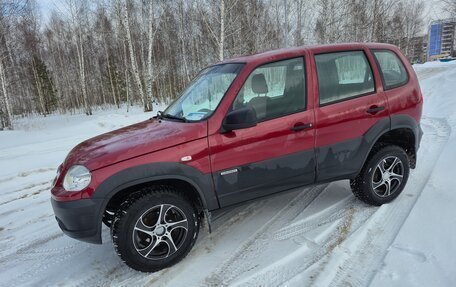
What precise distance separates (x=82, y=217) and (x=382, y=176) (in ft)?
10.8

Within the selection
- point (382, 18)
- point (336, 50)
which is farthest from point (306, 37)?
point (336, 50)

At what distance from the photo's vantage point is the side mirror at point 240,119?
2.93 m

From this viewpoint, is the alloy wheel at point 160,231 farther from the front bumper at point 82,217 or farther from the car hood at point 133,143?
the car hood at point 133,143

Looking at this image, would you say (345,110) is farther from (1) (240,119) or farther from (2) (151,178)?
(2) (151,178)

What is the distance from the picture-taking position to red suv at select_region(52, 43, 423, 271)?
286 centimetres

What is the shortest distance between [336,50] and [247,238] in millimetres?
2292

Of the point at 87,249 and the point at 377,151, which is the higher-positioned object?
the point at 377,151

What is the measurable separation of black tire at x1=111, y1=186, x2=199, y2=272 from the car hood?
39cm

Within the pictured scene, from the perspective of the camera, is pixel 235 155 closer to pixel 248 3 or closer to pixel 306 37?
pixel 248 3

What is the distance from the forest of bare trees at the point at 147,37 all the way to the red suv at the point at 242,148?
561 inches

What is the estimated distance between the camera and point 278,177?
3355 millimetres

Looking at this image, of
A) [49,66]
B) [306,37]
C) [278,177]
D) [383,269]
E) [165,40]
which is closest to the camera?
[383,269]

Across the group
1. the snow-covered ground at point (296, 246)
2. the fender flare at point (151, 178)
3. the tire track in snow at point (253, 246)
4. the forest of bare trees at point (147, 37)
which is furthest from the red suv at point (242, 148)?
the forest of bare trees at point (147, 37)

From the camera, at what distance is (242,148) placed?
10.2 feet
